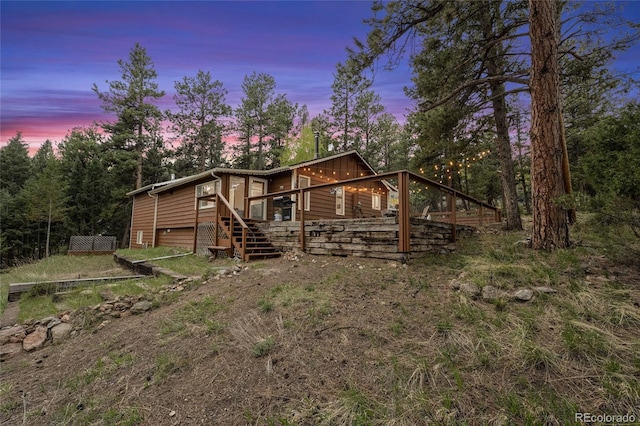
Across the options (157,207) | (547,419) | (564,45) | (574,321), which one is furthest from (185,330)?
(157,207)

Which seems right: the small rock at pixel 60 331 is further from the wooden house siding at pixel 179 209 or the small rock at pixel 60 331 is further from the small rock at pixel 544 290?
the wooden house siding at pixel 179 209

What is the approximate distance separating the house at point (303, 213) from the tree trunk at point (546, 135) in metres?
1.74

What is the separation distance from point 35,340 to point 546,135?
26.9ft

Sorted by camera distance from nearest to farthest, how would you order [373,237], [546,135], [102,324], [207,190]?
[102,324]
[546,135]
[373,237]
[207,190]

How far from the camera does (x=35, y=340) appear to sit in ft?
11.6

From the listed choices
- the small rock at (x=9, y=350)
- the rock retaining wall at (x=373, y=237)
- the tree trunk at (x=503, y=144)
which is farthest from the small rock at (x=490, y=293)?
the tree trunk at (x=503, y=144)

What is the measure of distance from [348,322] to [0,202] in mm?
30673

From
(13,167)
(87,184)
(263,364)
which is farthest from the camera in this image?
(13,167)

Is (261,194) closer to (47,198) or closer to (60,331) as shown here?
(60,331)

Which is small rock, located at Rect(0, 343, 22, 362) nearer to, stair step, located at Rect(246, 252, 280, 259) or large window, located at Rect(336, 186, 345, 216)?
stair step, located at Rect(246, 252, 280, 259)

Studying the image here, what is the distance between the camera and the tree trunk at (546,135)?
4438 mm

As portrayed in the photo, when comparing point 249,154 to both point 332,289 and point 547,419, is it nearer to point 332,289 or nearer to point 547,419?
point 332,289

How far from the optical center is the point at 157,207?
15.1m

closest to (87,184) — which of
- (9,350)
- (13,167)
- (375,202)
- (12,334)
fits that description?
(13,167)
